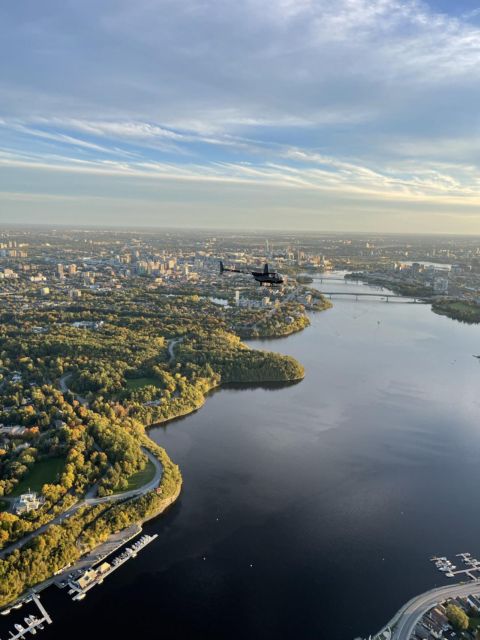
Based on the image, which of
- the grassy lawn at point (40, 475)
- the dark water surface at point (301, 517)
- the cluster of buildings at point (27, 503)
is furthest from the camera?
the grassy lawn at point (40, 475)

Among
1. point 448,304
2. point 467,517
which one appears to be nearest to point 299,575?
point 467,517

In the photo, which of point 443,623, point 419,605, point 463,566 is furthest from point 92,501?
point 463,566

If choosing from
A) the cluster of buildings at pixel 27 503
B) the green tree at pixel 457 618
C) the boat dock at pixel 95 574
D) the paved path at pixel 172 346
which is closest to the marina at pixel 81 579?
the boat dock at pixel 95 574

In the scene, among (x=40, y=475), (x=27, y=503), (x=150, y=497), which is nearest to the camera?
(x=27, y=503)

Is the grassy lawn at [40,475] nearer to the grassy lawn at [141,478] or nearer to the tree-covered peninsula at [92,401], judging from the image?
the tree-covered peninsula at [92,401]

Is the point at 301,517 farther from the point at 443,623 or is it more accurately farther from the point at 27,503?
the point at 27,503

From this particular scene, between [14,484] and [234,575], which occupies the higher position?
[14,484]

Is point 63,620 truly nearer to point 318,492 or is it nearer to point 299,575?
point 299,575
